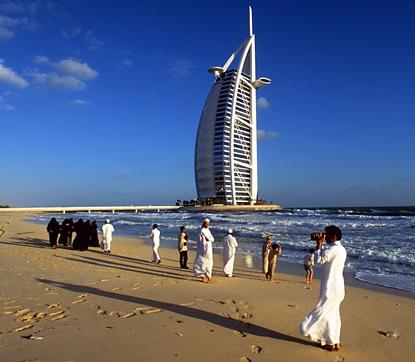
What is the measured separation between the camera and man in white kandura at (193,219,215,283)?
31.4ft

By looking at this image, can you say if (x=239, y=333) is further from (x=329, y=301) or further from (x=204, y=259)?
(x=204, y=259)

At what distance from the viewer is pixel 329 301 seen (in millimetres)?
4762

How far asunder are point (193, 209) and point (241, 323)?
7886 centimetres

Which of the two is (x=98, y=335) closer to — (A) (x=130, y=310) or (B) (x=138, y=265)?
(A) (x=130, y=310)

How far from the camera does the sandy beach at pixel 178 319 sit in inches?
181

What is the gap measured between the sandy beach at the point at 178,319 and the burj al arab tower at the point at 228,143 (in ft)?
238

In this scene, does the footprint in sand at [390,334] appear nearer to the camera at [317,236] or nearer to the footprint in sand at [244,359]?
the camera at [317,236]

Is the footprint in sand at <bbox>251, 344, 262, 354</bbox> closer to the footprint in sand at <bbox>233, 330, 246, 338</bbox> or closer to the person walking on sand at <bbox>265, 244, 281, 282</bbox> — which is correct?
the footprint in sand at <bbox>233, 330, 246, 338</bbox>

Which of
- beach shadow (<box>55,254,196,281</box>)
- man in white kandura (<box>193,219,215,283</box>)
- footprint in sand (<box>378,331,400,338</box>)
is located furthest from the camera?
beach shadow (<box>55,254,196,281</box>)

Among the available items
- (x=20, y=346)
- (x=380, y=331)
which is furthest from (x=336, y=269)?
(x=20, y=346)

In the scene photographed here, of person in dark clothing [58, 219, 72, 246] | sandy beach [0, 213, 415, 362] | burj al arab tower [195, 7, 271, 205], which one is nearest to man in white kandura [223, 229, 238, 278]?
sandy beach [0, 213, 415, 362]

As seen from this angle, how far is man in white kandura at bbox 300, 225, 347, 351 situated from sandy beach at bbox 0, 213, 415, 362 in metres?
0.16

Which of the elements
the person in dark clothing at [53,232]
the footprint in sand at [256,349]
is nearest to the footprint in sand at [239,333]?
the footprint in sand at [256,349]

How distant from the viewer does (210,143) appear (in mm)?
85250
